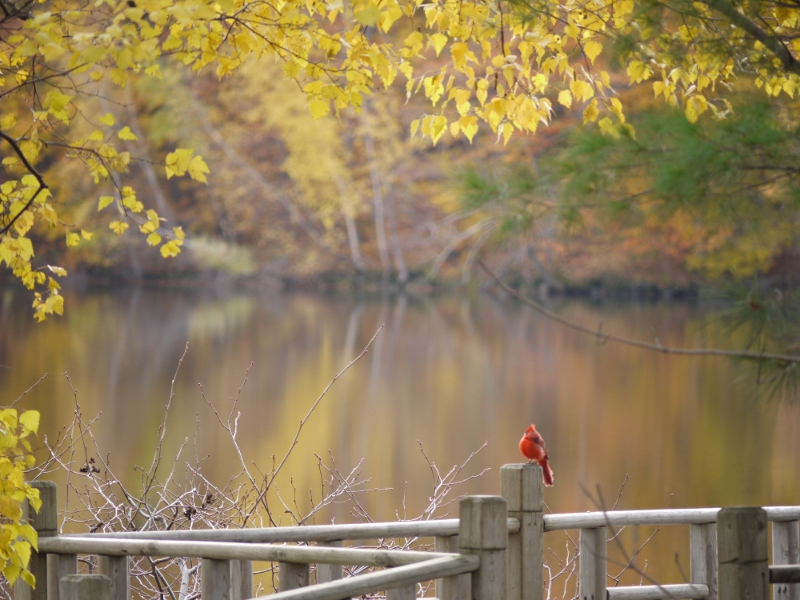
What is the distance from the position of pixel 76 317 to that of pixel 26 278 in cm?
2259

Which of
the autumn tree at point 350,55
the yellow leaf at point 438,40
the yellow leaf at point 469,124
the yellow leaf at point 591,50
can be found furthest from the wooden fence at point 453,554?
the yellow leaf at point 438,40

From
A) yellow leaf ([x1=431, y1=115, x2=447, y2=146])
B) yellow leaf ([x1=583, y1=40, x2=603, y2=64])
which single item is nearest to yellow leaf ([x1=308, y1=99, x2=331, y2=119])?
yellow leaf ([x1=431, y1=115, x2=447, y2=146])

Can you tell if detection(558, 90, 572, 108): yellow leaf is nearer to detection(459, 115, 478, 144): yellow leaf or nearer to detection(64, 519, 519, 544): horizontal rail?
detection(459, 115, 478, 144): yellow leaf

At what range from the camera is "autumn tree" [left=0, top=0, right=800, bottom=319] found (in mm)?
2359

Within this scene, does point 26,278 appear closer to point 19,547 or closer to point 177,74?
point 19,547

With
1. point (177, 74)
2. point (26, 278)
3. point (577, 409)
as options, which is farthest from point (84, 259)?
point (26, 278)

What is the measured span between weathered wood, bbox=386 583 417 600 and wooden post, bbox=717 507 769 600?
24.0 inches

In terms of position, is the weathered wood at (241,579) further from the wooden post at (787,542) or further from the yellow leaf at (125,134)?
the wooden post at (787,542)

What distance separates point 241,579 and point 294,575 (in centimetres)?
22

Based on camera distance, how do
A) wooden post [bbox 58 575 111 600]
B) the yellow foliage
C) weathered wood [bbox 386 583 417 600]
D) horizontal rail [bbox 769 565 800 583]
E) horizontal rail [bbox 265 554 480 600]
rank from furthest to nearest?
the yellow foliage
weathered wood [bbox 386 583 417 600]
horizontal rail [bbox 769 565 800 583]
horizontal rail [bbox 265 554 480 600]
wooden post [bbox 58 575 111 600]

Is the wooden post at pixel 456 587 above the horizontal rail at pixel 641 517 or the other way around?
the other way around

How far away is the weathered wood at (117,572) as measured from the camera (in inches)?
104

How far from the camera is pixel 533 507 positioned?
291cm

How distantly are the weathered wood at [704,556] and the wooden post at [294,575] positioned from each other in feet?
4.64
